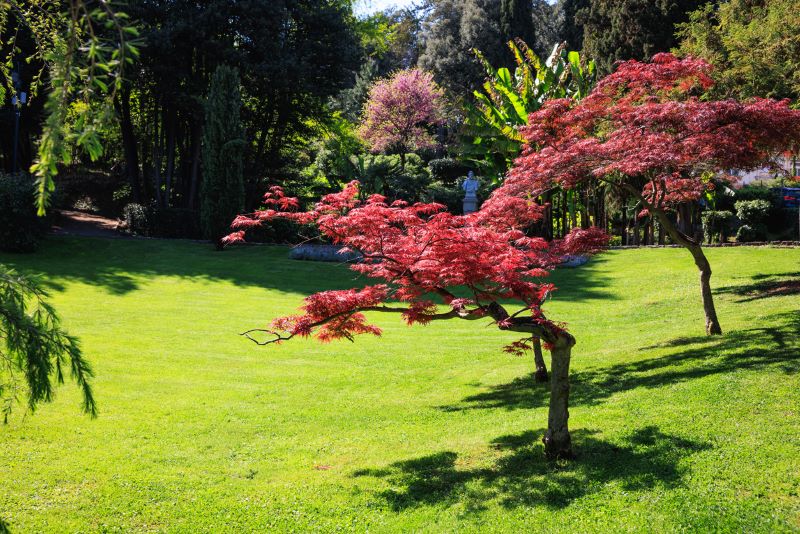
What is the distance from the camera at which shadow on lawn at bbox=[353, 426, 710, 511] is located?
6238 millimetres

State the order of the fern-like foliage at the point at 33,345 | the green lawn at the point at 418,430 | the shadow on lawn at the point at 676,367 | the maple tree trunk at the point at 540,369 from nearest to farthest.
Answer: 1. the fern-like foliage at the point at 33,345
2. the green lawn at the point at 418,430
3. the shadow on lawn at the point at 676,367
4. the maple tree trunk at the point at 540,369

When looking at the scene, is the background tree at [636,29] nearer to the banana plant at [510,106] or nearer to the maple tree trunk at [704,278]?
the banana plant at [510,106]

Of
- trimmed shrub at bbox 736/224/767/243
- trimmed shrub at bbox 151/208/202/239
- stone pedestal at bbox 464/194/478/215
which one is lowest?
trimmed shrub at bbox 736/224/767/243

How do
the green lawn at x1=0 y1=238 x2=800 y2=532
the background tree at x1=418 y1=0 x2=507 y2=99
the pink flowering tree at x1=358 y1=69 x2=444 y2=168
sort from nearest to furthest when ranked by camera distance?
the green lawn at x1=0 y1=238 x2=800 y2=532
the pink flowering tree at x1=358 y1=69 x2=444 y2=168
the background tree at x1=418 y1=0 x2=507 y2=99

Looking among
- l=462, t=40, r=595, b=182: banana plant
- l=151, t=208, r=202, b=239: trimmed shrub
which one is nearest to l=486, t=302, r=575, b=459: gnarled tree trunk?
l=462, t=40, r=595, b=182: banana plant

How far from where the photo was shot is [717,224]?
2145 centimetres

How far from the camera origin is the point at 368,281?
2036 cm

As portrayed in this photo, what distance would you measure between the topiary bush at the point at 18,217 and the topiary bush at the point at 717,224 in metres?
20.3

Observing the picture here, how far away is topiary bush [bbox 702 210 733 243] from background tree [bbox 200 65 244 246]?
1588 cm

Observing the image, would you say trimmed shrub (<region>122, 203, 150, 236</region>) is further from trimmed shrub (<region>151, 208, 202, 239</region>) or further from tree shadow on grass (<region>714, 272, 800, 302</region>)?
tree shadow on grass (<region>714, 272, 800, 302</region>)

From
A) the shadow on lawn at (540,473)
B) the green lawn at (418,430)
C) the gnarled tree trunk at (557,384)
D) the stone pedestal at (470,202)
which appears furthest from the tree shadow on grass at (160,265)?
the gnarled tree trunk at (557,384)

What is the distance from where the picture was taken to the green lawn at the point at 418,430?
609 centimetres

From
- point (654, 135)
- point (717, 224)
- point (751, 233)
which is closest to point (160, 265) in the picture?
point (654, 135)

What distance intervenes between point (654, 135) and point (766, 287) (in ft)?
21.0
